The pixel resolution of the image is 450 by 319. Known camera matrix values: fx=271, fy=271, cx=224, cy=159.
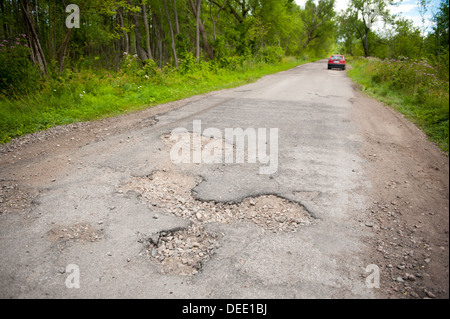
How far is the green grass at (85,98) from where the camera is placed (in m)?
6.32

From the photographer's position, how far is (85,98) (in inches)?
314

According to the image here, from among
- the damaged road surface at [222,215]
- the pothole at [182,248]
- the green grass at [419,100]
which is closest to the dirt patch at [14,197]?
the damaged road surface at [222,215]

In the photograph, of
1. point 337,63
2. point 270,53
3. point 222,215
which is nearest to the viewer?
point 222,215

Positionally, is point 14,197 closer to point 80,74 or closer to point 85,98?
point 85,98

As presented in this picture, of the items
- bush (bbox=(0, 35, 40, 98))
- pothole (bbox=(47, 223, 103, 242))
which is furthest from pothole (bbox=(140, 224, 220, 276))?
bush (bbox=(0, 35, 40, 98))

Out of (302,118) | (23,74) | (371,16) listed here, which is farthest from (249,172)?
(371,16)

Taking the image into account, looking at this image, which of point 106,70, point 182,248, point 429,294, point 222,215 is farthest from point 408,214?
point 106,70

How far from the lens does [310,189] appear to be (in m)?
3.76

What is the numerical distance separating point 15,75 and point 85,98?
211 cm

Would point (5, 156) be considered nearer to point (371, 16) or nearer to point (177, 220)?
point (177, 220)

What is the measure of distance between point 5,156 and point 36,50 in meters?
6.19

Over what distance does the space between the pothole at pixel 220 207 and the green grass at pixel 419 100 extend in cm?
283

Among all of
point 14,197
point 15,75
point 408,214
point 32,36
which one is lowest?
point 408,214
